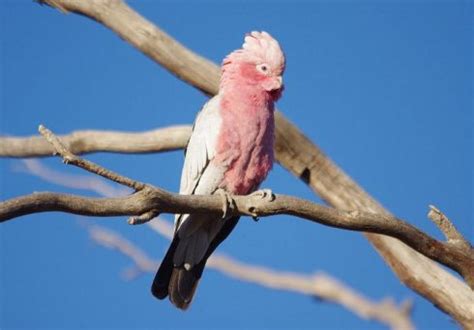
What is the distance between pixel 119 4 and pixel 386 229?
12.4 ft

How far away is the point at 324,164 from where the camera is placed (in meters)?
7.05

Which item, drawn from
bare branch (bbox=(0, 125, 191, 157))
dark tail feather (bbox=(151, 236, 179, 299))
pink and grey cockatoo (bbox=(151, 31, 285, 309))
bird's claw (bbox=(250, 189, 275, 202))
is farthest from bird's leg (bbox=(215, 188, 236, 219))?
bare branch (bbox=(0, 125, 191, 157))

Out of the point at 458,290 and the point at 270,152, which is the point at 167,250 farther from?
the point at 458,290

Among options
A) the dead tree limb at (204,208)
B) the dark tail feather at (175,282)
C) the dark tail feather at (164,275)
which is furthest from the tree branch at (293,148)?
the dark tail feather at (164,275)

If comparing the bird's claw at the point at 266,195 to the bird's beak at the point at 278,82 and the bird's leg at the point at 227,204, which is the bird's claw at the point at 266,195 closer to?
the bird's leg at the point at 227,204

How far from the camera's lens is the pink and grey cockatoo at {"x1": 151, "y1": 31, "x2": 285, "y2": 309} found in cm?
552

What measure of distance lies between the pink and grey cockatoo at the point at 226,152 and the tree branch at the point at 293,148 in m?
1.27

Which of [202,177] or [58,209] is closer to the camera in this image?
[58,209]

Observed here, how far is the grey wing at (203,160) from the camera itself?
5508mm

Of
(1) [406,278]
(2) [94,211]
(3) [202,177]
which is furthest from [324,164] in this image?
(2) [94,211]

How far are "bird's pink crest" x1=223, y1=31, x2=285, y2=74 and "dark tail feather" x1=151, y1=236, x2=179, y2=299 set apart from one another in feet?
4.34

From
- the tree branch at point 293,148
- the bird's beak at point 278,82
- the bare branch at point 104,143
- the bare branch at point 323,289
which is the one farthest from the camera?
the bare branch at point 104,143

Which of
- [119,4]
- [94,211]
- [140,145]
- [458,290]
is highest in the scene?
[119,4]

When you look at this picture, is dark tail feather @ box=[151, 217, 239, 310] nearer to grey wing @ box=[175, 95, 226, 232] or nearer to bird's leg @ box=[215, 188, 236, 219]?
grey wing @ box=[175, 95, 226, 232]
